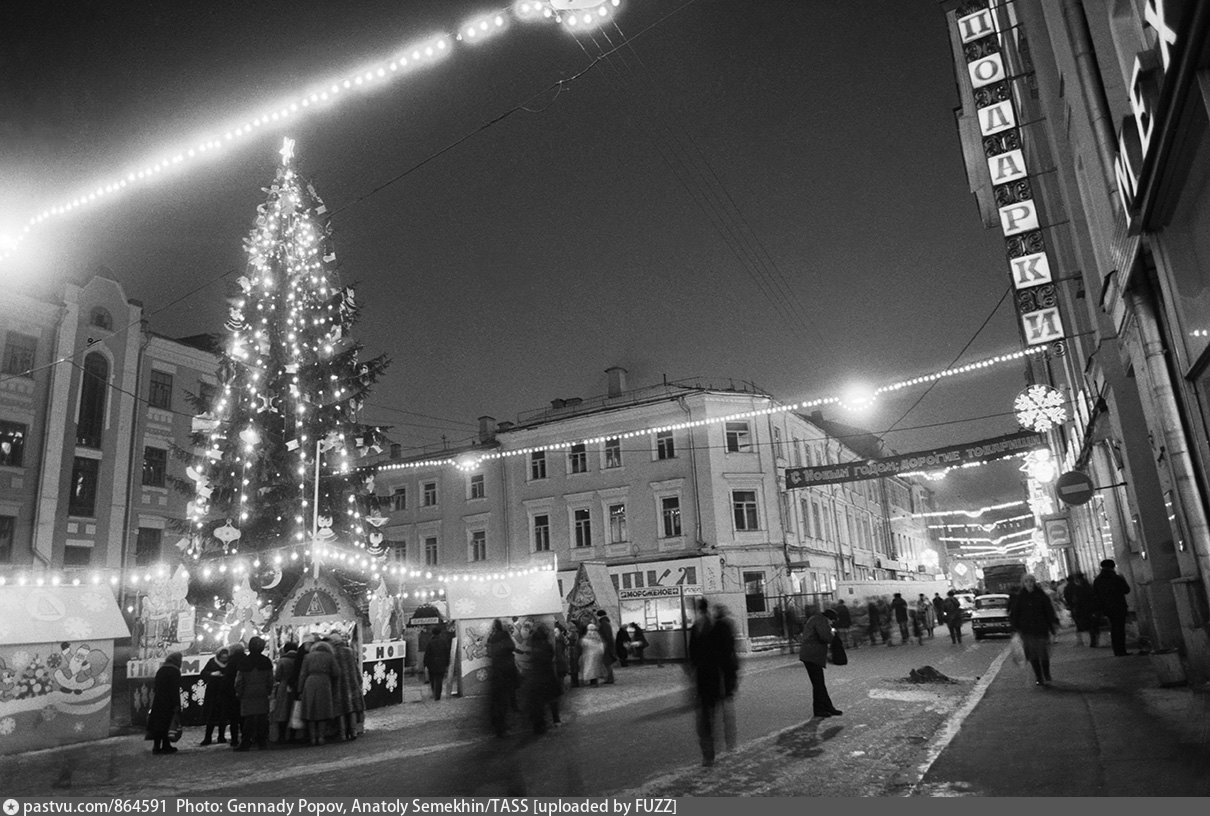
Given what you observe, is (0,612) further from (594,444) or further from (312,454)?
(594,444)

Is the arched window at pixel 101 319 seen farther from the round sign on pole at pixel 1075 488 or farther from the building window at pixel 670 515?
the round sign on pole at pixel 1075 488

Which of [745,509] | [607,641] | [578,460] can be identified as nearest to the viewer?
[607,641]

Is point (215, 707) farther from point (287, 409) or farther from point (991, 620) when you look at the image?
point (991, 620)

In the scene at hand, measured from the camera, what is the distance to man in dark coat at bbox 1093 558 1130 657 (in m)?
15.4

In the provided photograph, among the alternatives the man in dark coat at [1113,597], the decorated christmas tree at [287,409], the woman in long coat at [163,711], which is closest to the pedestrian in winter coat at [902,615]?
the man in dark coat at [1113,597]

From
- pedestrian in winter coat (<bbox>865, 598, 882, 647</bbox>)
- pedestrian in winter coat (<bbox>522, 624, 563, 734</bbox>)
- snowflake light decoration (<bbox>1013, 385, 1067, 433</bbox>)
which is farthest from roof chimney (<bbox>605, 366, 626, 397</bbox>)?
pedestrian in winter coat (<bbox>522, 624, 563, 734</bbox>)

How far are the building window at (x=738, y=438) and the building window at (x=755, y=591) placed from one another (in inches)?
223

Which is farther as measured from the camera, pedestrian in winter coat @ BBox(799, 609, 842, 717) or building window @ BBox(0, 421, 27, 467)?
building window @ BBox(0, 421, 27, 467)

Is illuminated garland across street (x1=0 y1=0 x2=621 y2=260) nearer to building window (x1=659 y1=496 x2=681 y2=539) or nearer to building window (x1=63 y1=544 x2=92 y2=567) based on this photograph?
building window (x1=63 y1=544 x2=92 y2=567)

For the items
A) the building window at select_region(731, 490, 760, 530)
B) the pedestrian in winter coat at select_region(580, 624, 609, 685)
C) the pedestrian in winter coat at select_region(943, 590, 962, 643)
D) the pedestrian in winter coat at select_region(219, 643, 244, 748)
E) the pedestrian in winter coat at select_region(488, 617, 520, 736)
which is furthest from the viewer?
the building window at select_region(731, 490, 760, 530)

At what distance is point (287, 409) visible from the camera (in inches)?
781

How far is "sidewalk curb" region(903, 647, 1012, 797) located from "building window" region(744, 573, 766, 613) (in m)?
18.8

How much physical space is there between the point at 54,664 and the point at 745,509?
1121 inches

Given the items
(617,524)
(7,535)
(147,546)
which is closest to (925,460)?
(617,524)
